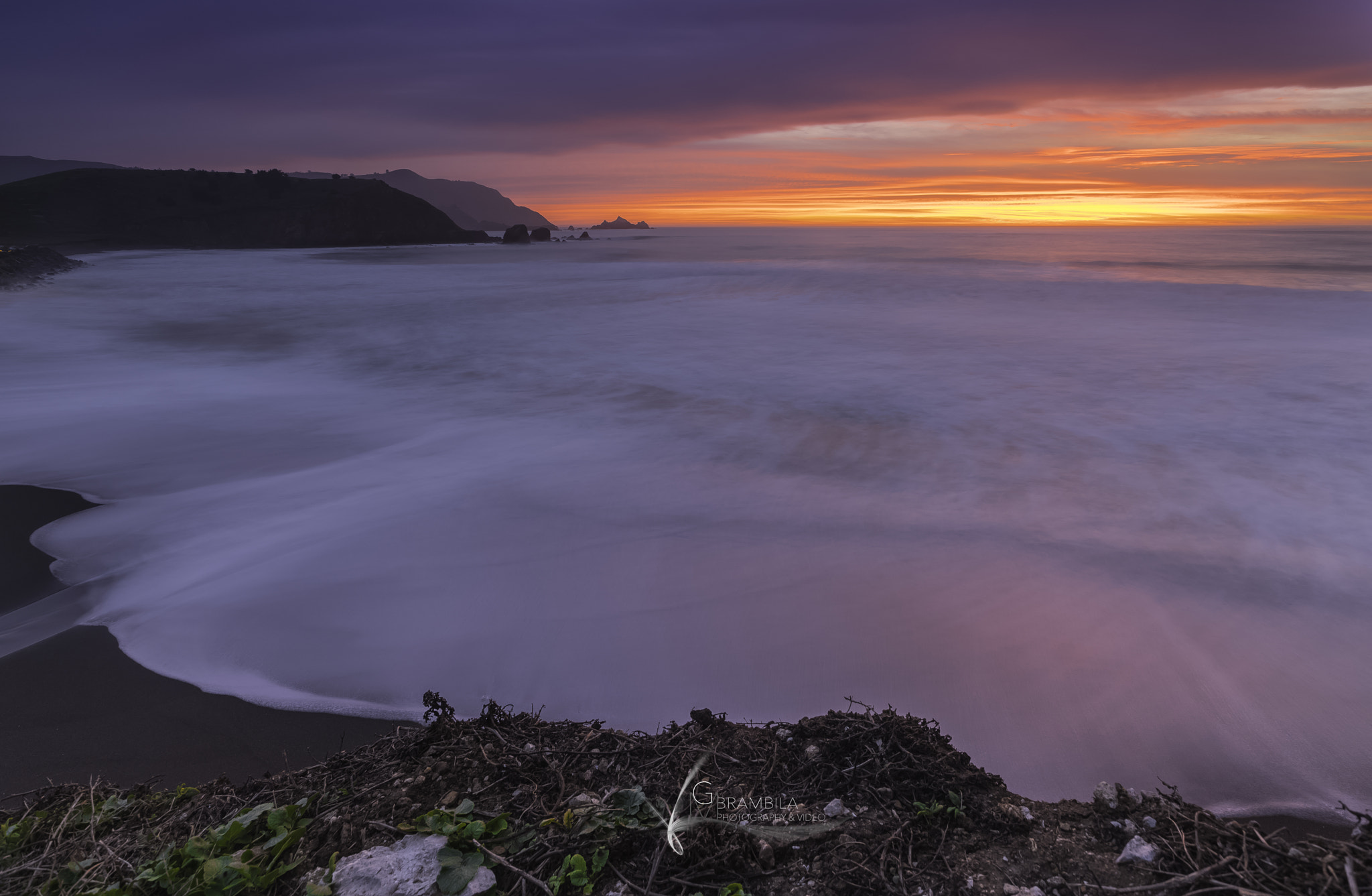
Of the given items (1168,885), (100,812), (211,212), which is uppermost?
(211,212)

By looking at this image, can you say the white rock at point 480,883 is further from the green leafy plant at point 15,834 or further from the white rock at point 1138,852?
the white rock at point 1138,852

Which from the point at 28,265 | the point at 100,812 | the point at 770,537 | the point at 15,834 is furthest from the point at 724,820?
the point at 28,265

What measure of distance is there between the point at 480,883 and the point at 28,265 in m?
34.9

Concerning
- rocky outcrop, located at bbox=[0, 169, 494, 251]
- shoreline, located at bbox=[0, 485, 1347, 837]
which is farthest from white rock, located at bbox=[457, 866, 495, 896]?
rocky outcrop, located at bbox=[0, 169, 494, 251]

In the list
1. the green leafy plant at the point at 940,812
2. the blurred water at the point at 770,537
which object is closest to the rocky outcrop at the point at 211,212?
the blurred water at the point at 770,537

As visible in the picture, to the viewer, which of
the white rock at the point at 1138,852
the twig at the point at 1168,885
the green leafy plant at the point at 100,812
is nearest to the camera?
the twig at the point at 1168,885

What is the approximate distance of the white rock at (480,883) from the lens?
175 centimetres

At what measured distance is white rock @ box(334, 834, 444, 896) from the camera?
1.76 m

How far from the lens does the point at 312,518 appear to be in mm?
5039

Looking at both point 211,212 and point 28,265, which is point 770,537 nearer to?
point 28,265

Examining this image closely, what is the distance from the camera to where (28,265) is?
26.4 m

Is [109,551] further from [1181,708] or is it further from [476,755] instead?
[1181,708]

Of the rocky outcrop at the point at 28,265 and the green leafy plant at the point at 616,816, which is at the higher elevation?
the rocky outcrop at the point at 28,265

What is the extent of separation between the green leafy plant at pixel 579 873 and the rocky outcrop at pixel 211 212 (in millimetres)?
71639
